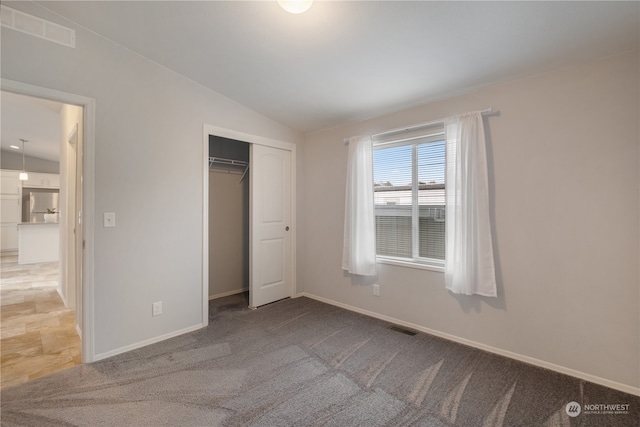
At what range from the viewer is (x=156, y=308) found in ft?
8.61

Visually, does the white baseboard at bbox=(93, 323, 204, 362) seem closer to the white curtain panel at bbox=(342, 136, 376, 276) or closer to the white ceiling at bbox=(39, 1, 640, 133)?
the white curtain panel at bbox=(342, 136, 376, 276)

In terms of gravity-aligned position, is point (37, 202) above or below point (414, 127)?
below

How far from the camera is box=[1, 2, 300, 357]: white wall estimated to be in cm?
218

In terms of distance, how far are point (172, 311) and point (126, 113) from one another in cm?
186

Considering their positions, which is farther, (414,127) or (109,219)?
(414,127)

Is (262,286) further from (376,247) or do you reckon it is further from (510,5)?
(510,5)

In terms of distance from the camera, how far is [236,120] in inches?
127

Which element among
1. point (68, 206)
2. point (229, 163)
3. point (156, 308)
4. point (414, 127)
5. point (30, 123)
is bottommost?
point (156, 308)

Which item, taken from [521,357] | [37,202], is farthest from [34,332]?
[37,202]

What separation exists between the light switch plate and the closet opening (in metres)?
1.53

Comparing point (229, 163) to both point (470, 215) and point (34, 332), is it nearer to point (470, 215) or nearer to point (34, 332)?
point (34, 332)

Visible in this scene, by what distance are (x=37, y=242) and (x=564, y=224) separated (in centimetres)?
941

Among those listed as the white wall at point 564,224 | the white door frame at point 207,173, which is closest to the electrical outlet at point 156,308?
the white door frame at point 207,173

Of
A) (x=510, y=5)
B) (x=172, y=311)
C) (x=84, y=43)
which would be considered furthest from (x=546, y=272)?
(x=84, y=43)
